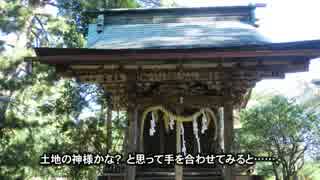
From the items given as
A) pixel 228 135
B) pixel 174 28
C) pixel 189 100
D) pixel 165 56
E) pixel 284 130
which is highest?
pixel 174 28

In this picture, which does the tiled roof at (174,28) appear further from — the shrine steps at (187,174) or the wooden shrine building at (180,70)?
the shrine steps at (187,174)

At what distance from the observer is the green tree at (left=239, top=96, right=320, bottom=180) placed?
14508mm

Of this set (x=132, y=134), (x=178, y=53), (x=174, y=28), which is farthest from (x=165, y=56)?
(x=174, y=28)

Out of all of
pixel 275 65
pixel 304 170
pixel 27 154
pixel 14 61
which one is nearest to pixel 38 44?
pixel 14 61

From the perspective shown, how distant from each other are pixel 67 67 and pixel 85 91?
8.09m

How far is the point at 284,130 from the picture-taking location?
14.3 meters

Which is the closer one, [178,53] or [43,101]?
[178,53]

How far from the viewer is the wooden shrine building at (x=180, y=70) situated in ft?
21.3

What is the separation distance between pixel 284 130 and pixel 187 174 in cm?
695

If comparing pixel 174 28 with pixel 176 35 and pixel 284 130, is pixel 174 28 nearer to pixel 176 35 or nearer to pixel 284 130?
pixel 176 35

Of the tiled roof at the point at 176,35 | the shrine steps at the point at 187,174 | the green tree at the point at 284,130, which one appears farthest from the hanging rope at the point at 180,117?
the green tree at the point at 284,130

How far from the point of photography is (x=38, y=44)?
49.8ft

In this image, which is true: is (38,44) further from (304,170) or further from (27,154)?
(304,170)

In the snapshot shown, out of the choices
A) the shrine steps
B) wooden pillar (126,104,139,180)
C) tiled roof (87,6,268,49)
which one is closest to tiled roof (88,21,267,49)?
tiled roof (87,6,268,49)
